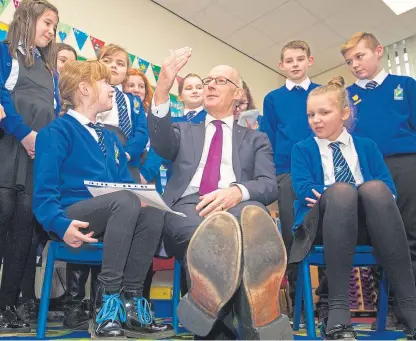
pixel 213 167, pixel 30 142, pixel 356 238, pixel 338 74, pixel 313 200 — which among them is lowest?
pixel 356 238

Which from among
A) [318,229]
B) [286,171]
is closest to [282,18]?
[286,171]

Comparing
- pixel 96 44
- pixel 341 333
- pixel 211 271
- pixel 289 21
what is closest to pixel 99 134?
pixel 211 271

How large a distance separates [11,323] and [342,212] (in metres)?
1.23

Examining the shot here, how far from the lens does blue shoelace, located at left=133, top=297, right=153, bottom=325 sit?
1.32 m

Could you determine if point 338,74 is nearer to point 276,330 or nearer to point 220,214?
point 220,214

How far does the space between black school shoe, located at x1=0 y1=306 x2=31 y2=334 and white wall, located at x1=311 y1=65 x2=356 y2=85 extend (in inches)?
188

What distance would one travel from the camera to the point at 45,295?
1.42 m

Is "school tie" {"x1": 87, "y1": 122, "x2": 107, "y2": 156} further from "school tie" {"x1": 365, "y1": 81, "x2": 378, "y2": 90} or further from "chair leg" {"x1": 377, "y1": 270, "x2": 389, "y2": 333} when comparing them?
"school tie" {"x1": 365, "y1": 81, "x2": 378, "y2": 90}

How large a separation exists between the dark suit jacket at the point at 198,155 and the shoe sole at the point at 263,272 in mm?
421

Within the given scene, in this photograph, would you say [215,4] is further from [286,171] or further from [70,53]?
→ [286,171]

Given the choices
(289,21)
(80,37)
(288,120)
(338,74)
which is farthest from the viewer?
(338,74)

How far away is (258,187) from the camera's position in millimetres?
1528

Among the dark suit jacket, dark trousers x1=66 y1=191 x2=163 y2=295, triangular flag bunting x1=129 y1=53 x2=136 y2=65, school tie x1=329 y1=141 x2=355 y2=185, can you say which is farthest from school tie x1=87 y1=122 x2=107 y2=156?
triangular flag bunting x1=129 y1=53 x2=136 y2=65

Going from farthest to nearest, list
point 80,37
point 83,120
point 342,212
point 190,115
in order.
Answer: point 80,37
point 190,115
point 83,120
point 342,212
